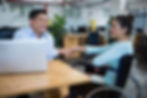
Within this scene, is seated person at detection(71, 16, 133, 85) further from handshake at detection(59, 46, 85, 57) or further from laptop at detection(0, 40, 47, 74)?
laptop at detection(0, 40, 47, 74)

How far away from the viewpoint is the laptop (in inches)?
33.9

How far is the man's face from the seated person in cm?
18

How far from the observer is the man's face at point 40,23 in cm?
92

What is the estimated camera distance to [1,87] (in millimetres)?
829

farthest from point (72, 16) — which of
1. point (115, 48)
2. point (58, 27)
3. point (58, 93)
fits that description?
point (58, 93)

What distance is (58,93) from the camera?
3.32 feet

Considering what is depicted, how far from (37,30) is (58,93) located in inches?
13.3

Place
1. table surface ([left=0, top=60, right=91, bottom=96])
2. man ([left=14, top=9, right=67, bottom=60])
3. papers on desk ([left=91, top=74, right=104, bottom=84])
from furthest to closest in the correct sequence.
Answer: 1. papers on desk ([left=91, top=74, right=104, bottom=84])
2. man ([left=14, top=9, right=67, bottom=60])
3. table surface ([left=0, top=60, right=91, bottom=96])

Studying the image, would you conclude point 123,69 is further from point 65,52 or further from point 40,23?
point 40,23

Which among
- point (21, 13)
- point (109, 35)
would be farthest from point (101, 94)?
point (21, 13)

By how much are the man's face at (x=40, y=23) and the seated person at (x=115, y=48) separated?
0.60 feet

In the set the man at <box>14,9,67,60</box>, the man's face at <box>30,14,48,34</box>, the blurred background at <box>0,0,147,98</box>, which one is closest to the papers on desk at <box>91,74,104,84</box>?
the blurred background at <box>0,0,147,98</box>

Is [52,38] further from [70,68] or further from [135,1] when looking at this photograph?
[135,1]

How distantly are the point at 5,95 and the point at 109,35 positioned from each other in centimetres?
56
